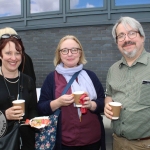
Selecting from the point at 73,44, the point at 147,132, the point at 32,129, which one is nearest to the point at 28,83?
the point at 32,129

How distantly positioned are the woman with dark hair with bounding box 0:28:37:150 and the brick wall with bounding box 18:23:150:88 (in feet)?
14.2

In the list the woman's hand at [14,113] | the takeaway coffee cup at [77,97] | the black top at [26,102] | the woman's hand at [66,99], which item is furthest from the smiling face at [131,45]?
the woman's hand at [14,113]

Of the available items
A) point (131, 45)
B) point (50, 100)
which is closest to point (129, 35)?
point (131, 45)

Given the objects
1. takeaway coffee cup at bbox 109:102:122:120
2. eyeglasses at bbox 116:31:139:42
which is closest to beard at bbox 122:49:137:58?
eyeglasses at bbox 116:31:139:42

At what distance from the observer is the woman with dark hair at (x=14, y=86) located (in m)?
2.49

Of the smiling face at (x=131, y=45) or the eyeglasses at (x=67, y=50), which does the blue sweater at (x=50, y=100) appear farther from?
the smiling face at (x=131, y=45)

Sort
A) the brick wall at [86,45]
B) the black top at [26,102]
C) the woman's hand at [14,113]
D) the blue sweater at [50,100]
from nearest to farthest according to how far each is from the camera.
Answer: the woman's hand at [14,113]
the black top at [26,102]
the blue sweater at [50,100]
the brick wall at [86,45]

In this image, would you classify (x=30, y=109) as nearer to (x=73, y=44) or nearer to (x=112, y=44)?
(x=73, y=44)

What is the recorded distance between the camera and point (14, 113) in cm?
234

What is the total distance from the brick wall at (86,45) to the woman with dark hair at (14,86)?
4329mm

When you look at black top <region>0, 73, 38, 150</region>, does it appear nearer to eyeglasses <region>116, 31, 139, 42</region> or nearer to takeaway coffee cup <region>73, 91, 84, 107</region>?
takeaway coffee cup <region>73, 91, 84, 107</region>

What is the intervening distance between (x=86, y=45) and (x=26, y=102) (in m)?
4.52

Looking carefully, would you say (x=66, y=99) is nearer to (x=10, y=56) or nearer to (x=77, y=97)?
(x=77, y=97)

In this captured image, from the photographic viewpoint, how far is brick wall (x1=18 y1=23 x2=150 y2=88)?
22.1 ft
